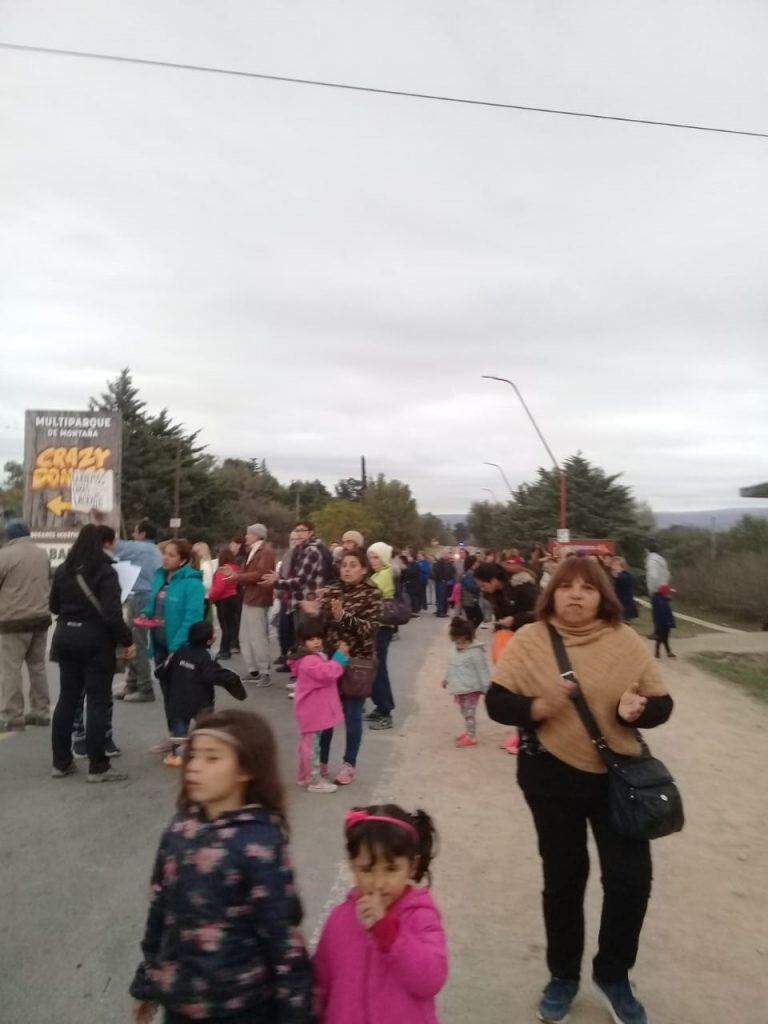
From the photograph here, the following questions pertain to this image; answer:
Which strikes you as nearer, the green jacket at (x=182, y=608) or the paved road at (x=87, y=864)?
the paved road at (x=87, y=864)

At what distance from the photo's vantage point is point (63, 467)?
902 inches

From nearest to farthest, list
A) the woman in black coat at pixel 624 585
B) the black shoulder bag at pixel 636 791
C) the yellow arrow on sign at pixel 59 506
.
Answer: the black shoulder bag at pixel 636 791 < the woman in black coat at pixel 624 585 < the yellow arrow on sign at pixel 59 506

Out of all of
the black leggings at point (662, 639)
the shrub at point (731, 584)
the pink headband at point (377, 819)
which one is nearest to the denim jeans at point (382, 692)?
the pink headband at point (377, 819)

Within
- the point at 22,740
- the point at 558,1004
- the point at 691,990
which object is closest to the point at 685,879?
the point at 691,990

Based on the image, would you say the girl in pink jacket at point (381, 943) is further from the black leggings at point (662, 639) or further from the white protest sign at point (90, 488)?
the white protest sign at point (90, 488)

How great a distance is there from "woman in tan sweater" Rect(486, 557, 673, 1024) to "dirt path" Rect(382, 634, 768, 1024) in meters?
0.23

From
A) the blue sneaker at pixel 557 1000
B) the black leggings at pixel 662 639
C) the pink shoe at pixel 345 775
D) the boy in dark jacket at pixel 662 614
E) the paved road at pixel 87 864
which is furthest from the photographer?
the black leggings at pixel 662 639

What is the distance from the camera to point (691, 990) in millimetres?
3494

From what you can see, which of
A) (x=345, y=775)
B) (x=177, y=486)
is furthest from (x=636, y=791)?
(x=177, y=486)

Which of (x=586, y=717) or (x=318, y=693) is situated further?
(x=318, y=693)

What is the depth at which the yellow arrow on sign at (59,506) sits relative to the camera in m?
22.8

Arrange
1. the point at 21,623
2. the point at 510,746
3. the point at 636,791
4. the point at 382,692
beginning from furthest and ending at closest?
the point at 382,692 → the point at 510,746 → the point at 21,623 → the point at 636,791

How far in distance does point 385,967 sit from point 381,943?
59 mm

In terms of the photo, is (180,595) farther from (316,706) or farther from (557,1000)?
(557,1000)
